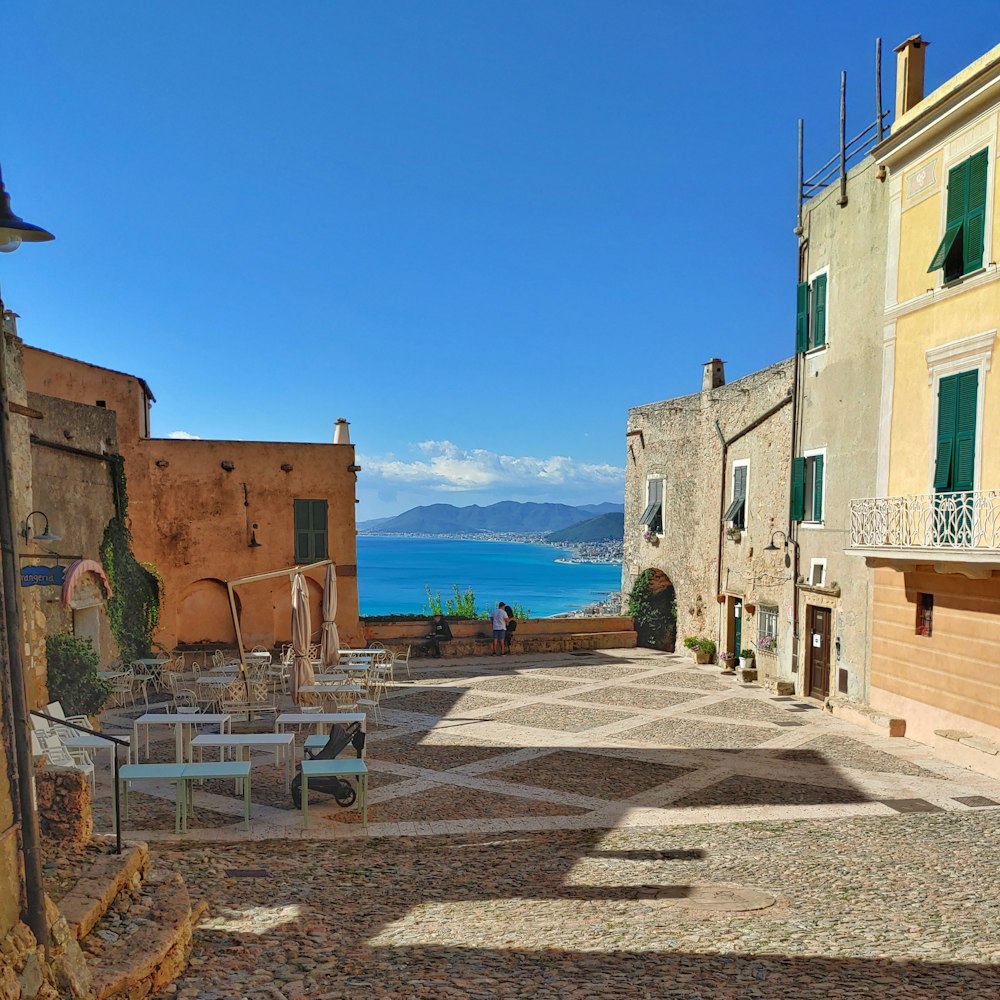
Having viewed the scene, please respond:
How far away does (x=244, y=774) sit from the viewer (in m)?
9.13

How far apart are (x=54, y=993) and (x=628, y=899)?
171 inches

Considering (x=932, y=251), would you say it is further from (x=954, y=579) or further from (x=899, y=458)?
(x=954, y=579)

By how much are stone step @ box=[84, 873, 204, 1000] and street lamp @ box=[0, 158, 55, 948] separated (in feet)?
1.38

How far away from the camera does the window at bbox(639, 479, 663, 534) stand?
27.0 meters

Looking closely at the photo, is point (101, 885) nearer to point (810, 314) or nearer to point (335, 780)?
point (335, 780)

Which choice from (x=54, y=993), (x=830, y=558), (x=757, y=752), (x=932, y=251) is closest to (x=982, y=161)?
(x=932, y=251)

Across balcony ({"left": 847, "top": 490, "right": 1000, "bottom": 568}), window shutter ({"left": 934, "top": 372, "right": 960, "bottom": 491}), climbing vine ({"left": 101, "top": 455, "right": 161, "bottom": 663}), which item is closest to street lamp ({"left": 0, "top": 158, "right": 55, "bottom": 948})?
balcony ({"left": 847, "top": 490, "right": 1000, "bottom": 568})

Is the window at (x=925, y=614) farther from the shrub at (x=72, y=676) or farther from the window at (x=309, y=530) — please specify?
the window at (x=309, y=530)

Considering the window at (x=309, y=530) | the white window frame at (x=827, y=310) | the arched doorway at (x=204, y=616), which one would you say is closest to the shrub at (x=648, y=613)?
the window at (x=309, y=530)

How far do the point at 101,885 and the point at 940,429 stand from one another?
12913 mm

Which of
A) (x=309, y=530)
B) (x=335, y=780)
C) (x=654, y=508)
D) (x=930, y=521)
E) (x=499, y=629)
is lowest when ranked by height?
(x=499, y=629)

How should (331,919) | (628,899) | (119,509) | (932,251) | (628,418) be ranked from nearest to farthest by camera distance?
(331,919) < (628,899) < (932,251) < (119,509) < (628,418)

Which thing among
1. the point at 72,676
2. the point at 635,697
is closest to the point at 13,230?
the point at 72,676

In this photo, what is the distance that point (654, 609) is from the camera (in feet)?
87.7
